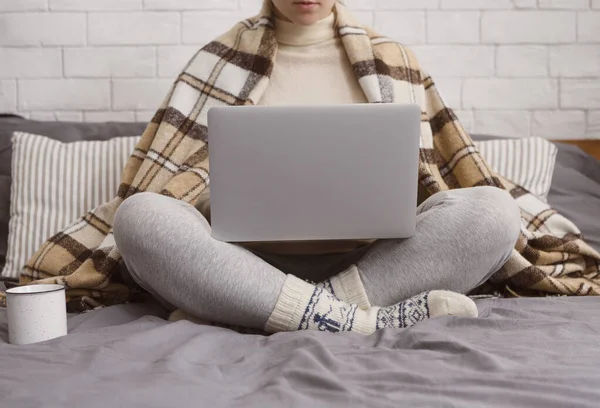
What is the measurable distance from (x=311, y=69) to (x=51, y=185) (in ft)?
2.04

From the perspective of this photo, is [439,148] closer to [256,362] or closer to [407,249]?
[407,249]

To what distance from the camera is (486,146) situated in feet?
5.68

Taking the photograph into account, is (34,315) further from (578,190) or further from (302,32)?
(578,190)

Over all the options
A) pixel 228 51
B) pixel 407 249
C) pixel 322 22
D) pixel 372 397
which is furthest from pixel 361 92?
pixel 372 397

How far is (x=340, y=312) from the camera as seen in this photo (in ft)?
3.58

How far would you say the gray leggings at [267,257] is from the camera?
110 cm

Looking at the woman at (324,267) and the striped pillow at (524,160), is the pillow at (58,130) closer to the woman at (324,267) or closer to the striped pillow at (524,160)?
the woman at (324,267)

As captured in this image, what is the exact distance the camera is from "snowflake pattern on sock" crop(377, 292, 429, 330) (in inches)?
43.7

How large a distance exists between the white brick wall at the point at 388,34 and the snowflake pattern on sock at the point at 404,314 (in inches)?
41.1

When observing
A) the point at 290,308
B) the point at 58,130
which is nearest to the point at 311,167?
the point at 290,308

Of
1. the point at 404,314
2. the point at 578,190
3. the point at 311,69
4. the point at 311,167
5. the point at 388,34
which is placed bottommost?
the point at 404,314

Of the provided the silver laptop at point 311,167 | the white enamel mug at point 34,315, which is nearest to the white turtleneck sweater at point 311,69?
the silver laptop at point 311,167

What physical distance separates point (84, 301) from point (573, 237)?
973 mm

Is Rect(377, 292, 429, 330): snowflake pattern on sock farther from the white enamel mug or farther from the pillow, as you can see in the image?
the pillow
